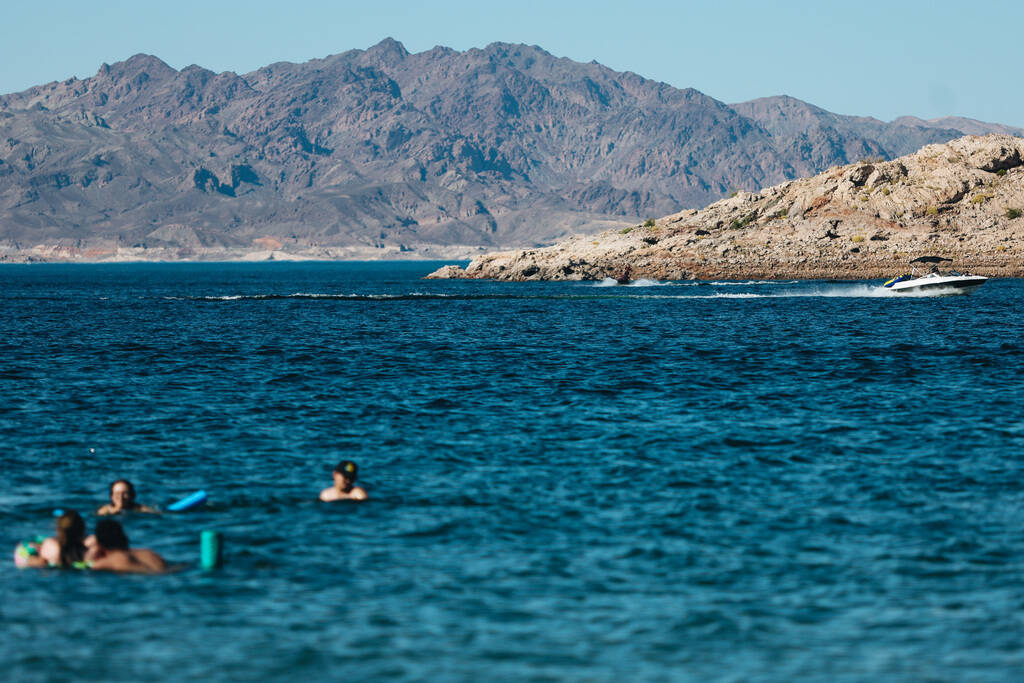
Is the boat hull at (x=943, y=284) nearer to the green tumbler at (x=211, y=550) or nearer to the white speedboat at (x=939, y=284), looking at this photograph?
the white speedboat at (x=939, y=284)

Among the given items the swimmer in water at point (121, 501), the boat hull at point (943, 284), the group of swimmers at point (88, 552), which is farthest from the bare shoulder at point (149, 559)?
the boat hull at point (943, 284)

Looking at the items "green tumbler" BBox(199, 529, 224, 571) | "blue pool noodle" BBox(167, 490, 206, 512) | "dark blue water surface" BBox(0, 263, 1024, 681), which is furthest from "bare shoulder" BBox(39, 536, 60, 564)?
"blue pool noodle" BBox(167, 490, 206, 512)

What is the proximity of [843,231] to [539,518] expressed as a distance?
15409 cm

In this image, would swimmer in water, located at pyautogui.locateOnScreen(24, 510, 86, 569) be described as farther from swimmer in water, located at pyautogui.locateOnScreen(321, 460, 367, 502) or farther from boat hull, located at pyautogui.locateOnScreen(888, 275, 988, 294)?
boat hull, located at pyautogui.locateOnScreen(888, 275, 988, 294)

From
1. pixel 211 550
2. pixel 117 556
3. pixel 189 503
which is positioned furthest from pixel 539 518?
pixel 117 556

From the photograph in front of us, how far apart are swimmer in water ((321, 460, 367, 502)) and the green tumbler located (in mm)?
4789

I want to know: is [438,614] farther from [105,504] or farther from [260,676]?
[105,504]

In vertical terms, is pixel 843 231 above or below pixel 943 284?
above

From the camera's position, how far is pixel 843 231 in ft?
552

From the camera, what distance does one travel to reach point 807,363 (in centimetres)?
5434

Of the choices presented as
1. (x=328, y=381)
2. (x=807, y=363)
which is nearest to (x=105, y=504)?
(x=328, y=381)

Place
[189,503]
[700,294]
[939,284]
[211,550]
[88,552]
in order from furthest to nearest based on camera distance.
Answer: [700,294] → [939,284] → [189,503] → [88,552] → [211,550]

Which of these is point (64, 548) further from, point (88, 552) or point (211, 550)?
point (211, 550)

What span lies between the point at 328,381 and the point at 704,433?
67.9 feet
